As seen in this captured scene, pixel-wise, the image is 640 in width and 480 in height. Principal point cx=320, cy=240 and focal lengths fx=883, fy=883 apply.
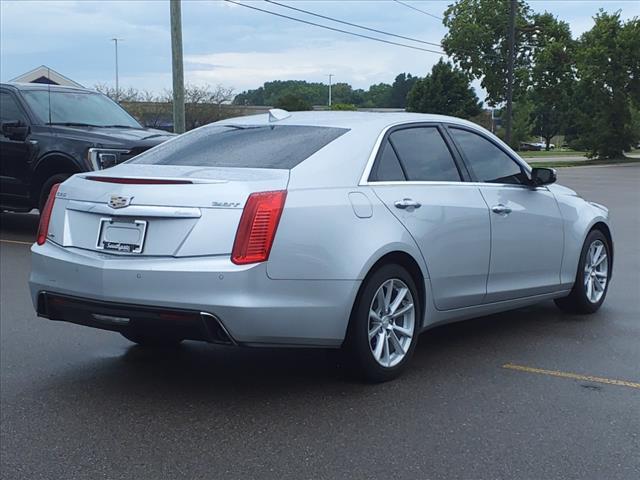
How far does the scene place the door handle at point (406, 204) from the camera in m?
5.36

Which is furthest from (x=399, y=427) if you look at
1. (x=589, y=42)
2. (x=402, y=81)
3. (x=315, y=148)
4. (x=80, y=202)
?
(x=402, y=81)

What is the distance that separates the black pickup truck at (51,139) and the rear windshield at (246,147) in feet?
17.6

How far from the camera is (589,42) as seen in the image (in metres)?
50.5

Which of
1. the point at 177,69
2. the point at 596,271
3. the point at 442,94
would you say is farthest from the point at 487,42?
the point at 596,271

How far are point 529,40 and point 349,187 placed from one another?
5932 centimetres

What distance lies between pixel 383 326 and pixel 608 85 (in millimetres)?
48810

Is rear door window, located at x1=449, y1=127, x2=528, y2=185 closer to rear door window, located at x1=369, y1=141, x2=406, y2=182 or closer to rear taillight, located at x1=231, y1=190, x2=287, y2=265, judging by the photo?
rear door window, located at x1=369, y1=141, x2=406, y2=182

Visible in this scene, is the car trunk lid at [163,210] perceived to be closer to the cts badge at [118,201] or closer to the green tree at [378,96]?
the cts badge at [118,201]

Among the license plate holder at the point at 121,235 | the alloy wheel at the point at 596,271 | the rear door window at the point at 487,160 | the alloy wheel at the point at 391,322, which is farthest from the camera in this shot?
the alloy wheel at the point at 596,271

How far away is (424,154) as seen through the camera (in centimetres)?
591

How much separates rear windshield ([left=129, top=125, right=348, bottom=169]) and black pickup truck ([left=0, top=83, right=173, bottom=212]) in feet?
17.6

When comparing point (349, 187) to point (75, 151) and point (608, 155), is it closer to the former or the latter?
point (75, 151)

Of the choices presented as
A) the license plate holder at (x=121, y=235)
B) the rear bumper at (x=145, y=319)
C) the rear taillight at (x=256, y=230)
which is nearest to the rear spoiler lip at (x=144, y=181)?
the license plate holder at (x=121, y=235)

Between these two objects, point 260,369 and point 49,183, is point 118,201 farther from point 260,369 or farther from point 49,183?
point 49,183
